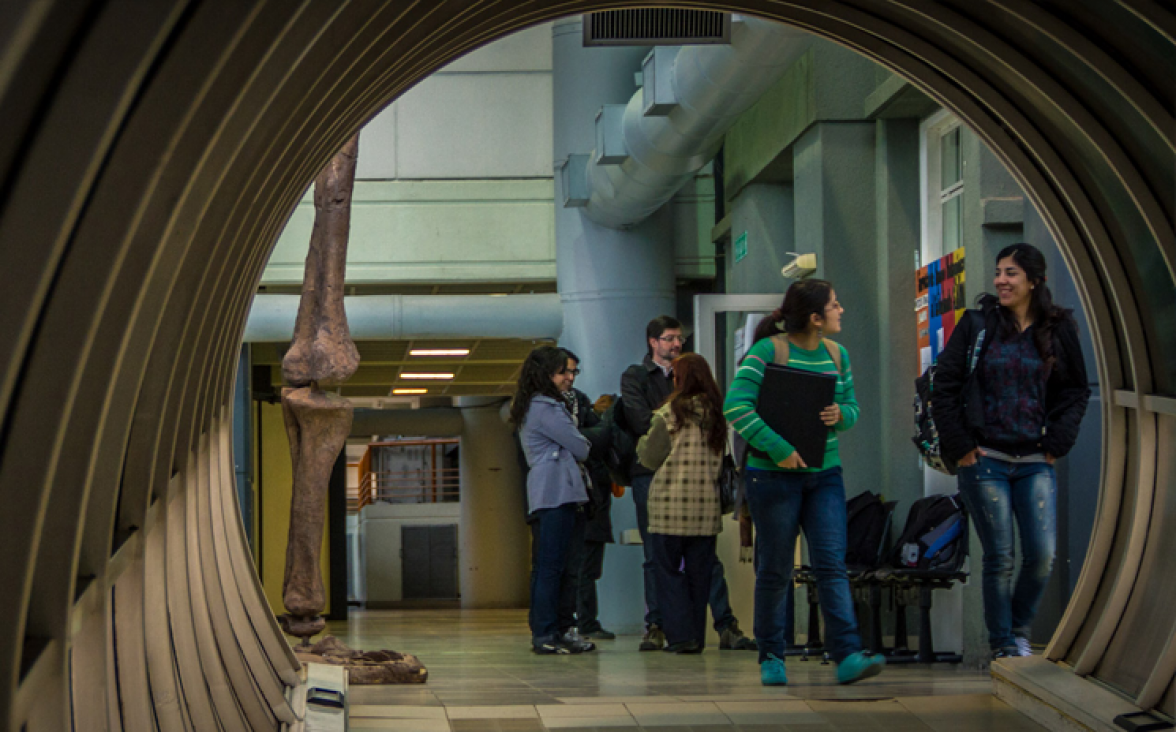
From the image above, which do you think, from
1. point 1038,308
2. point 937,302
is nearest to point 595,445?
point 937,302

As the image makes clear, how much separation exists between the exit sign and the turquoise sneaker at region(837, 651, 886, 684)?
23.4ft

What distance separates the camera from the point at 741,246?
12938 mm

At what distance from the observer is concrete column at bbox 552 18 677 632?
12.9 meters

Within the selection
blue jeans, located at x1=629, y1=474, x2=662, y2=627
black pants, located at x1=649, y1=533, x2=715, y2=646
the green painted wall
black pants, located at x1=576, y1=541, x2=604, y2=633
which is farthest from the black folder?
the green painted wall

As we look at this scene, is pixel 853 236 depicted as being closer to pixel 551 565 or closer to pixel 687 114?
pixel 687 114

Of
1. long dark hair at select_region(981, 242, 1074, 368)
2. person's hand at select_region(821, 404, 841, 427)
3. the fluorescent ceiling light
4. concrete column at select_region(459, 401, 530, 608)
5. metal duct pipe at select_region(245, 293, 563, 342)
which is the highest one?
metal duct pipe at select_region(245, 293, 563, 342)

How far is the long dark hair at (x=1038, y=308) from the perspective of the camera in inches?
237

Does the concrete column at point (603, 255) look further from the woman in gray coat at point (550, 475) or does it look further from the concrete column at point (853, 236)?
the woman in gray coat at point (550, 475)

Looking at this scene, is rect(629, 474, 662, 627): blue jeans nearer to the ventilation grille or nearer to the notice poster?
the notice poster

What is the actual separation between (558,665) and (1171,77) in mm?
4557

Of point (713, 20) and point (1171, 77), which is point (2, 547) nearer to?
point (1171, 77)

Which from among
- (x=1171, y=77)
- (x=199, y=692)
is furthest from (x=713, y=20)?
(x=199, y=692)

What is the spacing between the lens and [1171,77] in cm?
394

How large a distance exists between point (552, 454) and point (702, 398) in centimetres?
85
